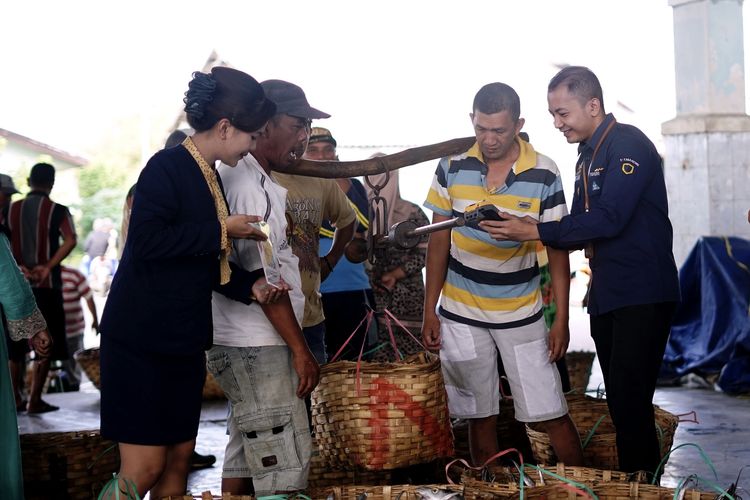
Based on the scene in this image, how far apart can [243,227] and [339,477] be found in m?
1.82

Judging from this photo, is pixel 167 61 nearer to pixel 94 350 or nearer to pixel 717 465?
pixel 94 350

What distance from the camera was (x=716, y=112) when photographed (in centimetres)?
923

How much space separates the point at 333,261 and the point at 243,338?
4.62ft

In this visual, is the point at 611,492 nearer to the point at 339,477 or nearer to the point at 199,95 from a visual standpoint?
the point at 339,477

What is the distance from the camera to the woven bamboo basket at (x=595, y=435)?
4.47m

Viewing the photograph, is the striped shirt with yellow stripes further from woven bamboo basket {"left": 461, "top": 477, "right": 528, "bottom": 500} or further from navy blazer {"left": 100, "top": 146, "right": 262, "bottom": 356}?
navy blazer {"left": 100, "top": 146, "right": 262, "bottom": 356}

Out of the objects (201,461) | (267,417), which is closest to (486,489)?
(267,417)

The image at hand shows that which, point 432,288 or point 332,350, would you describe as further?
point 332,350

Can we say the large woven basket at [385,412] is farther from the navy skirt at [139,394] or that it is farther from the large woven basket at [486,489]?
the navy skirt at [139,394]

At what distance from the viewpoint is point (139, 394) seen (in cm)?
329

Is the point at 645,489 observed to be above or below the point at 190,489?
above

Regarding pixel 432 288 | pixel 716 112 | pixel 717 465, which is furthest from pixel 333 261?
pixel 716 112

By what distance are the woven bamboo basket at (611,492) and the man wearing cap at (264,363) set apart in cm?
80

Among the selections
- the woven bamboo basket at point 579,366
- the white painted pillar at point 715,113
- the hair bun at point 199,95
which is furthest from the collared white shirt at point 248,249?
the white painted pillar at point 715,113
